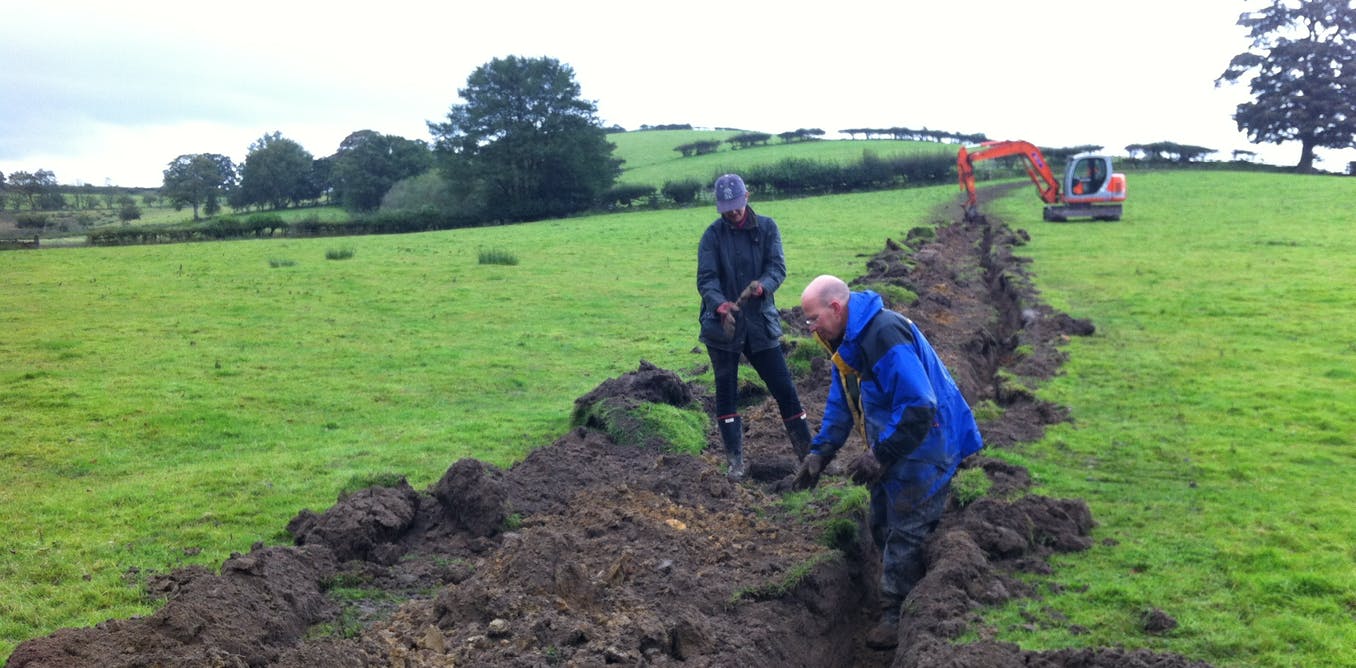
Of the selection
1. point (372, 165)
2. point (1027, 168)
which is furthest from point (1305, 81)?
point (372, 165)

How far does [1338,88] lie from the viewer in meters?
64.9

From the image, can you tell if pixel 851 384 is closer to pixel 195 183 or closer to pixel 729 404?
pixel 729 404

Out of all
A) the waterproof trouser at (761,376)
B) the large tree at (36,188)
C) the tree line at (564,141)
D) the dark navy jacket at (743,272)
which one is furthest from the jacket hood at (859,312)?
the large tree at (36,188)

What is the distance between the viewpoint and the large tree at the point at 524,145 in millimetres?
65250

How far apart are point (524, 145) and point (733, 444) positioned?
6011 cm

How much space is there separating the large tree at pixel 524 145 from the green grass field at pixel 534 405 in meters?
35.8

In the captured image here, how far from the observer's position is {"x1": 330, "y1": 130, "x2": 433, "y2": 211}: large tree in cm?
7488

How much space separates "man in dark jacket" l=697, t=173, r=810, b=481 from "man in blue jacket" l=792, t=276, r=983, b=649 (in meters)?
2.03

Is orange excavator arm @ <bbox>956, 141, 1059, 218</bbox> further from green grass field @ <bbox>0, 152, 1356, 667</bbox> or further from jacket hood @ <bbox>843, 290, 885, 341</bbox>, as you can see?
jacket hood @ <bbox>843, 290, 885, 341</bbox>

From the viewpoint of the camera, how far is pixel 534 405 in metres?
13.1

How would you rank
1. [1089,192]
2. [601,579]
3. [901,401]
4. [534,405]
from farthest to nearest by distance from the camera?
[1089,192] → [534,405] → [601,579] → [901,401]

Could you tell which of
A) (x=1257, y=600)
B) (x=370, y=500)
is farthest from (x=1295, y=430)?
(x=370, y=500)

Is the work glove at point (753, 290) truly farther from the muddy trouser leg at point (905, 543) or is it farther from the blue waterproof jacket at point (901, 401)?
the muddy trouser leg at point (905, 543)

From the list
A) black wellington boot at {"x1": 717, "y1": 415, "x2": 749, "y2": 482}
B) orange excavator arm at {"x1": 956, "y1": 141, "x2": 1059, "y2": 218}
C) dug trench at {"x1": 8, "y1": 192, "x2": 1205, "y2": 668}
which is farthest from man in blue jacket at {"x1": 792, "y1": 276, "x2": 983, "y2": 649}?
orange excavator arm at {"x1": 956, "y1": 141, "x2": 1059, "y2": 218}
